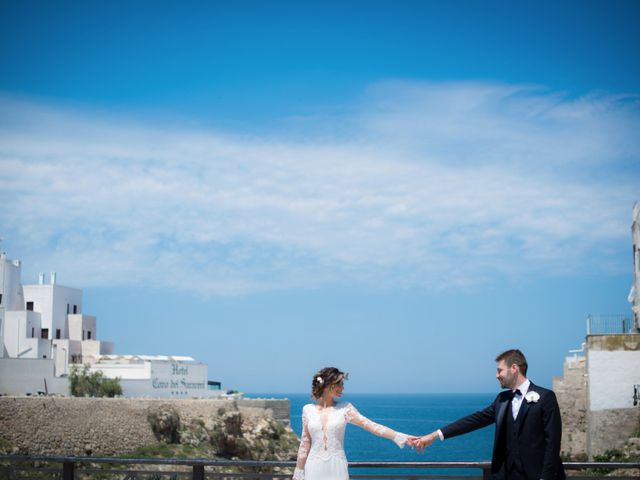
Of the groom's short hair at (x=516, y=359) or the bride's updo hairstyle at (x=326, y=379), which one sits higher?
the groom's short hair at (x=516, y=359)

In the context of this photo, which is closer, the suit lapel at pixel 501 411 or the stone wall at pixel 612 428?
the suit lapel at pixel 501 411

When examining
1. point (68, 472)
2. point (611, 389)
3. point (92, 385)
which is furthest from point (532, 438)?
point (92, 385)

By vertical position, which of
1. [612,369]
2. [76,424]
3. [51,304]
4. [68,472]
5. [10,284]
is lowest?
[76,424]

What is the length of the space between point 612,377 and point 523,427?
78.6ft

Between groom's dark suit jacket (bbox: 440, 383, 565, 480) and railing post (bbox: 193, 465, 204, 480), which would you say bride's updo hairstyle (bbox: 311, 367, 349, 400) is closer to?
groom's dark suit jacket (bbox: 440, 383, 565, 480)

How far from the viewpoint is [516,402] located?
6.31 meters

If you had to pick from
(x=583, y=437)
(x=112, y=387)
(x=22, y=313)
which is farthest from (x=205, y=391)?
(x=583, y=437)

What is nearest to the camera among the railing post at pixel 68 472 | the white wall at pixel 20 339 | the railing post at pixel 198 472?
the railing post at pixel 198 472

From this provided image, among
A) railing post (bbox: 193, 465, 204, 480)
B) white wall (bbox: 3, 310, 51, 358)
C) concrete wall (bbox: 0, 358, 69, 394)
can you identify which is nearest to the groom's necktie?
railing post (bbox: 193, 465, 204, 480)

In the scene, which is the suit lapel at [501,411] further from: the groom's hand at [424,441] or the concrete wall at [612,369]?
the concrete wall at [612,369]

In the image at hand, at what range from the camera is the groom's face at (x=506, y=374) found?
6.27 meters

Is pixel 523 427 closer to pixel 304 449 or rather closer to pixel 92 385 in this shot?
pixel 304 449

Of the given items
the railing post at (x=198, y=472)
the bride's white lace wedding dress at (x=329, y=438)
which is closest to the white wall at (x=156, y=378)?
the railing post at (x=198, y=472)

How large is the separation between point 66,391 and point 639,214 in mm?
32670
